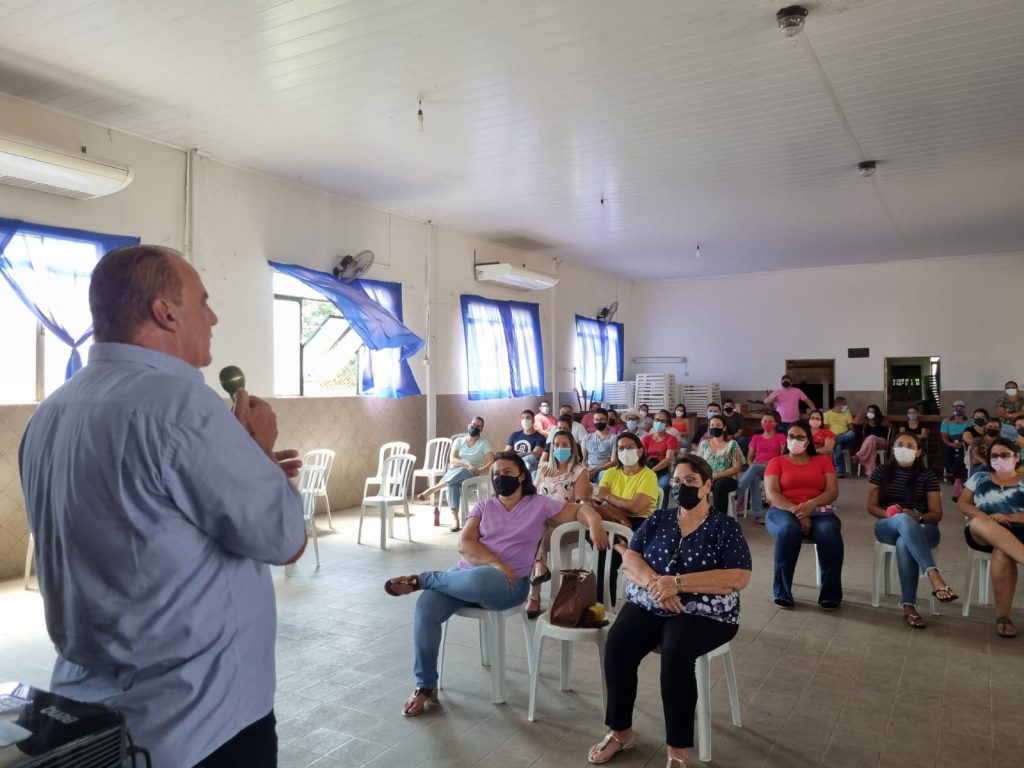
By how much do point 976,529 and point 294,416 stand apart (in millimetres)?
5421

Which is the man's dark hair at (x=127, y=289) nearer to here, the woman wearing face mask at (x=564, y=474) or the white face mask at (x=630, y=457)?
the woman wearing face mask at (x=564, y=474)

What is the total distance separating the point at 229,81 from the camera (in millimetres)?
4469

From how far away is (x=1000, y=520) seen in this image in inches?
157

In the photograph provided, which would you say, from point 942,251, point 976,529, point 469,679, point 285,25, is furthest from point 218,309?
point 942,251

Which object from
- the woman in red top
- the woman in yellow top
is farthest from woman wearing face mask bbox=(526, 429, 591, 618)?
the woman in red top

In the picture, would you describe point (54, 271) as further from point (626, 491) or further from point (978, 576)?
point (978, 576)

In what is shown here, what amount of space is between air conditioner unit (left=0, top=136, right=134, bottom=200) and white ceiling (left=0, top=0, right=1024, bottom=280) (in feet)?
1.53

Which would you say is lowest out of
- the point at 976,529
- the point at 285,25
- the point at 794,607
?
the point at 794,607

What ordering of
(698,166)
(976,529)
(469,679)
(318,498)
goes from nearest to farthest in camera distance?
(469,679) < (976,529) < (698,166) < (318,498)

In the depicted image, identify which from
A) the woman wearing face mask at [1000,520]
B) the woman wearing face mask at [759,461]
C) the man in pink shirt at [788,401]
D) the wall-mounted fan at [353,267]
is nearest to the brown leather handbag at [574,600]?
the woman wearing face mask at [1000,520]

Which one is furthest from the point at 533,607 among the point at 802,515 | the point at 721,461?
the point at 721,461

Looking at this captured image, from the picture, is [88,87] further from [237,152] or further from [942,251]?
[942,251]

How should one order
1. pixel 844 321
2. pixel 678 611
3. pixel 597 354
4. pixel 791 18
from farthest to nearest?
pixel 597 354 < pixel 844 321 < pixel 791 18 < pixel 678 611

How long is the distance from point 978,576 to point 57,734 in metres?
5.05
